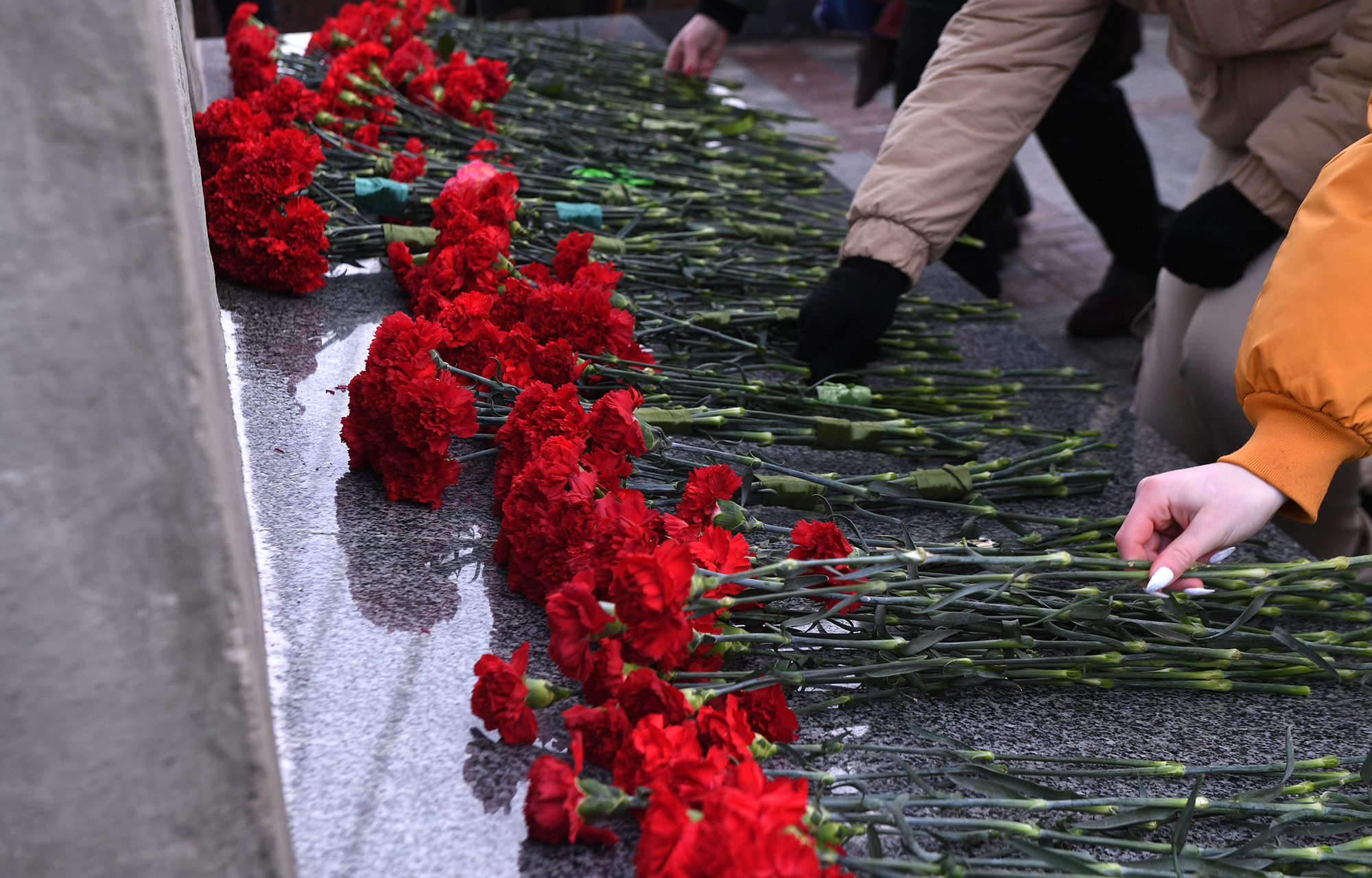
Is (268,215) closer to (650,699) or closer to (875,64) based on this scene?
(650,699)

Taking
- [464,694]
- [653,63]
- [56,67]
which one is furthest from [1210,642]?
[653,63]

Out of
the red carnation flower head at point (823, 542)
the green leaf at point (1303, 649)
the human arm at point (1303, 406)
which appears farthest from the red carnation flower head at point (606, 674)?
the green leaf at point (1303, 649)

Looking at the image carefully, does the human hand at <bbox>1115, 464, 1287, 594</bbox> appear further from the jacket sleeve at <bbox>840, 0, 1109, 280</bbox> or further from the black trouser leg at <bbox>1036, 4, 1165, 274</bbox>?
the black trouser leg at <bbox>1036, 4, 1165, 274</bbox>

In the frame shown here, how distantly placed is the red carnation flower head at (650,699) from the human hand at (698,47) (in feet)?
8.36

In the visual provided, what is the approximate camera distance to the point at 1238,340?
6.35 ft

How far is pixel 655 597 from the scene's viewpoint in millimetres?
913

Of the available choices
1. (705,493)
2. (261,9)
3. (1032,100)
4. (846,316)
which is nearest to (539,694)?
(705,493)

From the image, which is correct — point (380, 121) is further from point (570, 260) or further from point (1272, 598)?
point (1272, 598)

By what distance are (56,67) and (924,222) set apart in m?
1.52

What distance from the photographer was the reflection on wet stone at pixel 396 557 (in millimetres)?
1250

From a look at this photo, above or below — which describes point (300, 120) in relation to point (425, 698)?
above

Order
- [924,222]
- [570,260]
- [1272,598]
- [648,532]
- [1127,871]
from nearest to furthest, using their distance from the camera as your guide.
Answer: [1127,871] → [648,532] → [1272,598] → [570,260] → [924,222]

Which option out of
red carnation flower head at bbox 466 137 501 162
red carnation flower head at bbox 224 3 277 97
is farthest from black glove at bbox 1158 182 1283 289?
red carnation flower head at bbox 224 3 277 97

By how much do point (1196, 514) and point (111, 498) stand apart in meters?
1.12
